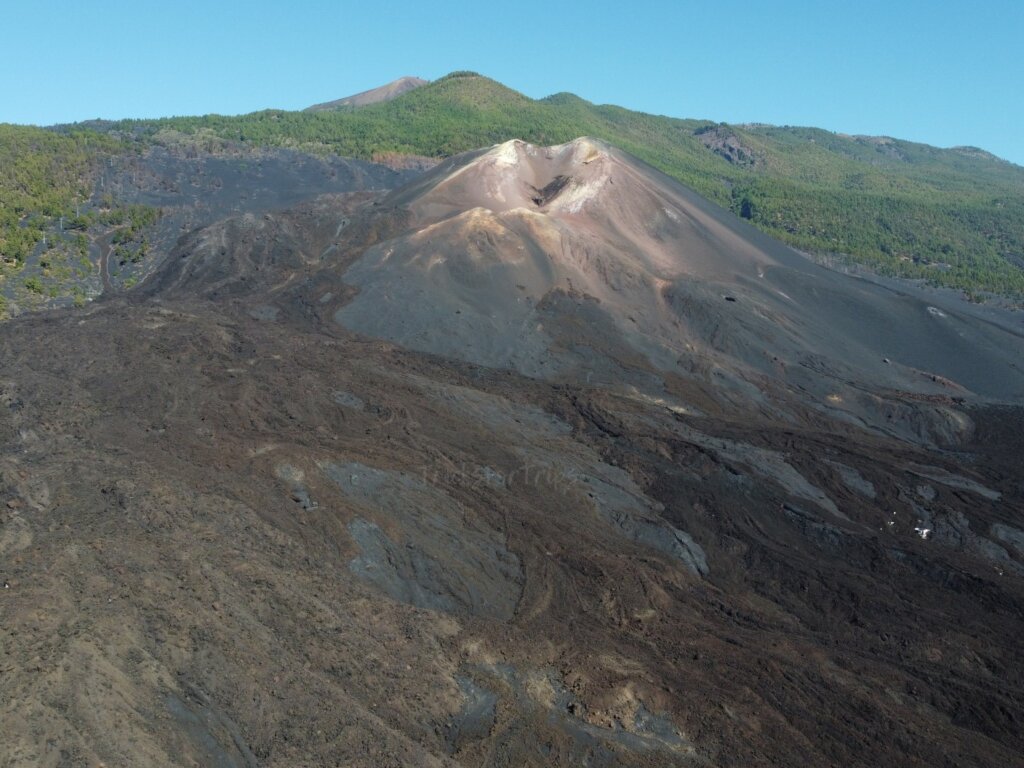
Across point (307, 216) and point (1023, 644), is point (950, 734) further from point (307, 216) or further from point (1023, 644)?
point (307, 216)

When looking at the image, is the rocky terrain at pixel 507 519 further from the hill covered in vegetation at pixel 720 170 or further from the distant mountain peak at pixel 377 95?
the distant mountain peak at pixel 377 95

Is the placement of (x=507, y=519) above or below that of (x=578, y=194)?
below

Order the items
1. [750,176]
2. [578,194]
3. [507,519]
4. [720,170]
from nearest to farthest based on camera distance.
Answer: [507,519], [578,194], [750,176], [720,170]

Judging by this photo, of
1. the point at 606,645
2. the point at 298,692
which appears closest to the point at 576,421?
the point at 606,645

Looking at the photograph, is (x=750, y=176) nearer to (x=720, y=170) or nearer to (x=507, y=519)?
(x=720, y=170)

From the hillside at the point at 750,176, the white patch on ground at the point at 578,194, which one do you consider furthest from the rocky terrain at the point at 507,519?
the hillside at the point at 750,176

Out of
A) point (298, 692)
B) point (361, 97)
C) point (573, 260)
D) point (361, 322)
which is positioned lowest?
point (298, 692)

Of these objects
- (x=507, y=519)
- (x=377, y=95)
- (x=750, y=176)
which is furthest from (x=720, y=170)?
(x=507, y=519)
